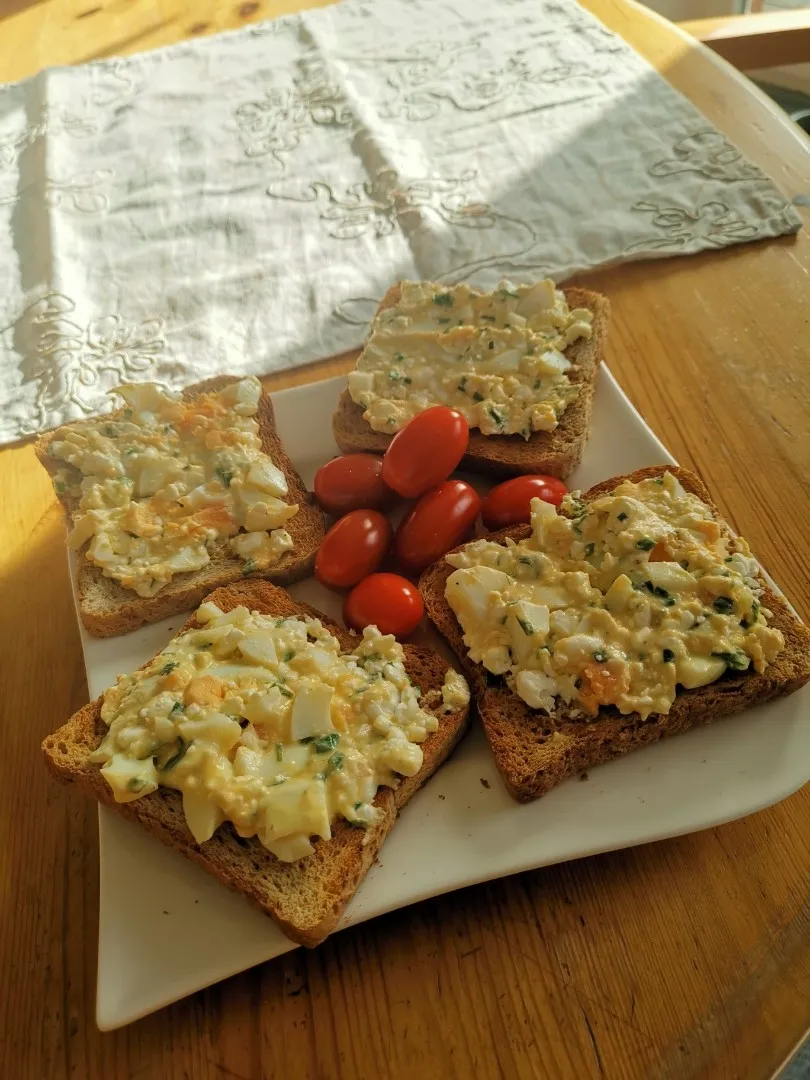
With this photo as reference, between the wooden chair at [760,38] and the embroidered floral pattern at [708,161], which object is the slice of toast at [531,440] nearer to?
the embroidered floral pattern at [708,161]

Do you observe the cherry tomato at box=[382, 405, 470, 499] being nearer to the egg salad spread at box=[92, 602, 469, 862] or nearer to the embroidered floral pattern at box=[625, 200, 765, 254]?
the egg salad spread at box=[92, 602, 469, 862]

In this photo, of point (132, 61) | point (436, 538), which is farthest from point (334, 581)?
point (132, 61)

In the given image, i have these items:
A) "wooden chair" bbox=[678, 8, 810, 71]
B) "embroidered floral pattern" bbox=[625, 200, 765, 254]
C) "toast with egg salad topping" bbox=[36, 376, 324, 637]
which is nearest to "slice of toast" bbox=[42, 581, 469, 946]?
"toast with egg salad topping" bbox=[36, 376, 324, 637]

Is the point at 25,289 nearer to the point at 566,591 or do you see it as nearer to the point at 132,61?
the point at 132,61

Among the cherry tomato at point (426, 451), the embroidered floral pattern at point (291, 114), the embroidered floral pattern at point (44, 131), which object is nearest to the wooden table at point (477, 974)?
the cherry tomato at point (426, 451)

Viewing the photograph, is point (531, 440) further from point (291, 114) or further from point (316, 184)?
point (291, 114)

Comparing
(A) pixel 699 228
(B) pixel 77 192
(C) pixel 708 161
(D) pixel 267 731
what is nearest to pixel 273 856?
(D) pixel 267 731

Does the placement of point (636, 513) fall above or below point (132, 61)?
below
